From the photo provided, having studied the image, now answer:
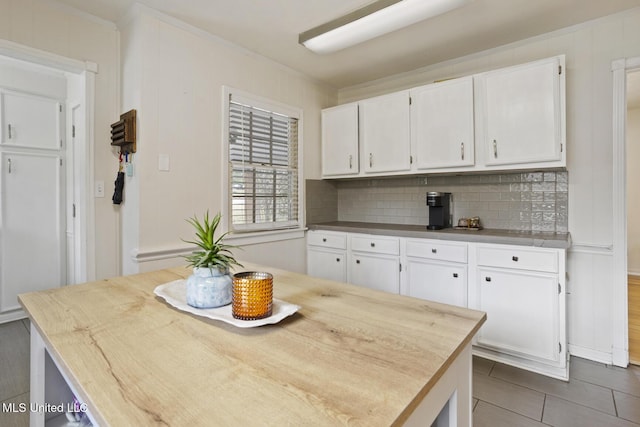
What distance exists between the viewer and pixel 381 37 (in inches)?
105

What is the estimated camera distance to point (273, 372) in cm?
67

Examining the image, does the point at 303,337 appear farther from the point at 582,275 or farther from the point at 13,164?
the point at 13,164

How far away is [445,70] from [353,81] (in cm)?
102

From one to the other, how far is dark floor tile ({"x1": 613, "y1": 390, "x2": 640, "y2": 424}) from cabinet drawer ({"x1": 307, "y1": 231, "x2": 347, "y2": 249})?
218cm

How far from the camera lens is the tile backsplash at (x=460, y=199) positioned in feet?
8.77

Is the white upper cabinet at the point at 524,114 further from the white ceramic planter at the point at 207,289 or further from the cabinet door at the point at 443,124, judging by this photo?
the white ceramic planter at the point at 207,289

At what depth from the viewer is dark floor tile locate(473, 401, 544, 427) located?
1755 mm

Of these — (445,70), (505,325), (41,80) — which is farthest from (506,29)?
(41,80)

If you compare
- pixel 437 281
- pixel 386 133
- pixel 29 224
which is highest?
pixel 386 133

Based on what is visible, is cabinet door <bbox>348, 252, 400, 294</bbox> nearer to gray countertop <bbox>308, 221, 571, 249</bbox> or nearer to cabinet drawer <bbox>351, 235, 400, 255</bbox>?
cabinet drawer <bbox>351, 235, 400, 255</bbox>

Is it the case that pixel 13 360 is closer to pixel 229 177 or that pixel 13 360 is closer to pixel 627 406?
Answer: pixel 229 177

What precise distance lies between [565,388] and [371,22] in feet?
9.10

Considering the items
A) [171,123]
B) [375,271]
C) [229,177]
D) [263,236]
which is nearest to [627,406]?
[375,271]

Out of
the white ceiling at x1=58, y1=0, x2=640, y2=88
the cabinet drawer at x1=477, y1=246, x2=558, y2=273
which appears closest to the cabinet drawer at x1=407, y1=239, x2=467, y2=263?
the cabinet drawer at x1=477, y1=246, x2=558, y2=273
